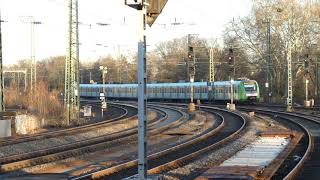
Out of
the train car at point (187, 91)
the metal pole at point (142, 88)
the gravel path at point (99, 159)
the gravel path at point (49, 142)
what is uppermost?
the metal pole at point (142, 88)

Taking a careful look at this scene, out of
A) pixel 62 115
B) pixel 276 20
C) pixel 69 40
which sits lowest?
pixel 62 115

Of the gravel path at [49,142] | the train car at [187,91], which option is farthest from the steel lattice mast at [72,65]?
the train car at [187,91]

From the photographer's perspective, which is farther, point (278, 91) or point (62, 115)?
point (278, 91)

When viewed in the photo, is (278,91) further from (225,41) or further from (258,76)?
(225,41)

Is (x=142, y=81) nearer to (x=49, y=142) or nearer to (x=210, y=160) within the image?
(x=210, y=160)

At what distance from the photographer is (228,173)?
39.7 feet

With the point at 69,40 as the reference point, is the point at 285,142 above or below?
below

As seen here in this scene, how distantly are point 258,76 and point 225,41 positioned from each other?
24.0 ft

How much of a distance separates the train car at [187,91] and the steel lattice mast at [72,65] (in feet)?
90.2

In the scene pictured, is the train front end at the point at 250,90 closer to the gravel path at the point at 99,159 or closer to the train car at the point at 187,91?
the train car at the point at 187,91

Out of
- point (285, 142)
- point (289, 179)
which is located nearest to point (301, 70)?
point (285, 142)

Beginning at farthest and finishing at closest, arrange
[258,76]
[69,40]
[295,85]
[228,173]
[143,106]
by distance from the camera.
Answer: [258,76]
[295,85]
[69,40]
[228,173]
[143,106]

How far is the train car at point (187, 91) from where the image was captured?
62156 mm

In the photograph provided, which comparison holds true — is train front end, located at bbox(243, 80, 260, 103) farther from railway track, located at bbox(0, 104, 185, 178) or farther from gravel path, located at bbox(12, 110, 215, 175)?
railway track, located at bbox(0, 104, 185, 178)
